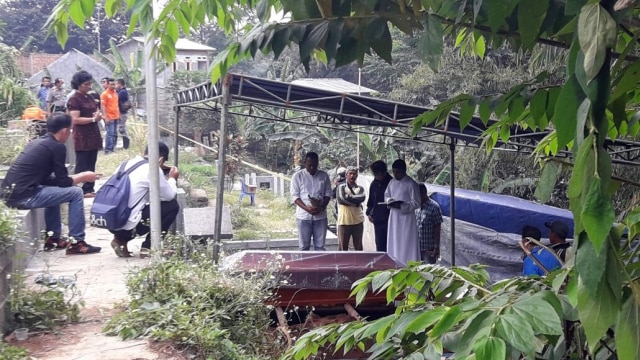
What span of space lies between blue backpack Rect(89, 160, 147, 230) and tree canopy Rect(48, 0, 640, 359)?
12.8 ft

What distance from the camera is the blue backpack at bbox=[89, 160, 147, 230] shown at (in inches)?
275

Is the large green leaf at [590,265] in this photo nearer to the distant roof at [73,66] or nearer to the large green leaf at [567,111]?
the large green leaf at [567,111]

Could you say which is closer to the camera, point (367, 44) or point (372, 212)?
point (367, 44)

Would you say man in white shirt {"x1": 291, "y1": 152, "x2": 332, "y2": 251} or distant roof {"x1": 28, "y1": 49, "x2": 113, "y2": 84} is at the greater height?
distant roof {"x1": 28, "y1": 49, "x2": 113, "y2": 84}

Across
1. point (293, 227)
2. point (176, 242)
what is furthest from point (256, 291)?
point (293, 227)

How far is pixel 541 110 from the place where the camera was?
218 cm

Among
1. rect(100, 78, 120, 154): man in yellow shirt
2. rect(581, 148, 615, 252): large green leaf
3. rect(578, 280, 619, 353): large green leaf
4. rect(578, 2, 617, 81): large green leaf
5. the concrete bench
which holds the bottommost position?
the concrete bench

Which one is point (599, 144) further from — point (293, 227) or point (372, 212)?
point (293, 227)

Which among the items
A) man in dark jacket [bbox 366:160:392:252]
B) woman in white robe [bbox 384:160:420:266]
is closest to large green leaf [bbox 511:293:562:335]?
woman in white robe [bbox 384:160:420:266]

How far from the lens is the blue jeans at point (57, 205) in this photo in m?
6.62

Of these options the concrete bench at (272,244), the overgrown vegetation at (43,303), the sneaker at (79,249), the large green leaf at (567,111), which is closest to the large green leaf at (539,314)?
the large green leaf at (567,111)

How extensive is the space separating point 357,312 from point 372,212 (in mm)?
2744

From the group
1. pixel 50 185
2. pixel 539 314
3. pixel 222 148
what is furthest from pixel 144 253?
pixel 539 314

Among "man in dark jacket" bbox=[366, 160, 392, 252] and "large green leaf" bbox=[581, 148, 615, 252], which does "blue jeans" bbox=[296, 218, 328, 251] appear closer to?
"man in dark jacket" bbox=[366, 160, 392, 252]
